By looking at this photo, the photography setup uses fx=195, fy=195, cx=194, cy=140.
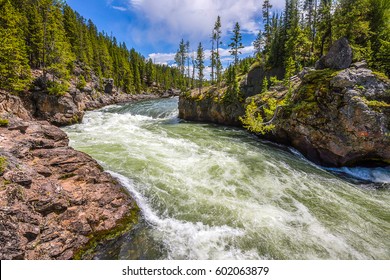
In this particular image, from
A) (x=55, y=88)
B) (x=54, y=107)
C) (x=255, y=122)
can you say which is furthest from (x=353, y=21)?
(x=54, y=107)

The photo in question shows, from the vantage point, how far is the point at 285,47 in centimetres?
3055

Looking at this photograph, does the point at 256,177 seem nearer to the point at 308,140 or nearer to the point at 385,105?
the point at 308,140

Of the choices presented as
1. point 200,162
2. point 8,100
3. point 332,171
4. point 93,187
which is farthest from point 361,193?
point 8,100

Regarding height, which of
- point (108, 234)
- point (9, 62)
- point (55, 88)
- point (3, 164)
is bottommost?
point (108, 234)

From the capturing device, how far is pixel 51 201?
680cm

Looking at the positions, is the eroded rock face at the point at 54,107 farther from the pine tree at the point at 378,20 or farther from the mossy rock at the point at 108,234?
the pine tree at the point at 378,20

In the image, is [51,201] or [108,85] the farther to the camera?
[108,85]

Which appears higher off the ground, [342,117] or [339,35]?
[339,35]

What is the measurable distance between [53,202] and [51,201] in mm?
76

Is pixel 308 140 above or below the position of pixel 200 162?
above

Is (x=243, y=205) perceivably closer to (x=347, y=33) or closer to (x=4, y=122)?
(x=4, y=122)

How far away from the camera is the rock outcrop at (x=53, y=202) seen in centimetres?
566
